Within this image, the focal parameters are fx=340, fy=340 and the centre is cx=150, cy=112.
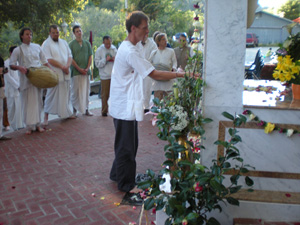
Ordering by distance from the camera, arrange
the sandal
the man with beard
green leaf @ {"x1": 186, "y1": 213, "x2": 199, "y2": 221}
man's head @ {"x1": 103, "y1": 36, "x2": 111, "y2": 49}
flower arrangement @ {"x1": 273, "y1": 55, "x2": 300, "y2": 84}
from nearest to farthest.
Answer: green leaf @ {"x1": 186, "y1": 213, "x2": 199, "y2": 221}
flower arrangement @ {"x1": 273, "y1": 55, "x2": 300, "y2": 84}
the sandal
the man with beard
man's head @ {"x1": 103, "y1": 36, "x2": 111, "y2": 49}

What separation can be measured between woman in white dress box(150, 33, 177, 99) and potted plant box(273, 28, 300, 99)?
3.95m

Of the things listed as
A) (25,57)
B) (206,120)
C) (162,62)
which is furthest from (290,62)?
(25,57)

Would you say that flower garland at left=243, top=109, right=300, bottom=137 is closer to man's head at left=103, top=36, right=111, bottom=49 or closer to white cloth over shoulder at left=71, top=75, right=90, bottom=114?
white cloth over shoulder at left=71, top=75, right=90, bottom=114

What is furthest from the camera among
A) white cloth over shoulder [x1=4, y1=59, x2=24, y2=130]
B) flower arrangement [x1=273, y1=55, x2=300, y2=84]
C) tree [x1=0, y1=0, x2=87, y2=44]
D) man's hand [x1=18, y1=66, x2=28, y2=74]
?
tree [x1=0, y1=0, x2=87, y2=44]

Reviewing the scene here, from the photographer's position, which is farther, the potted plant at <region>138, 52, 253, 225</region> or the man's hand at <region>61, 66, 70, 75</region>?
the man's hand at <region>61, 66, 70, 75</region>

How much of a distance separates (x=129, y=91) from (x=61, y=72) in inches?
172

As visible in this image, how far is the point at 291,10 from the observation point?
21.1 metres

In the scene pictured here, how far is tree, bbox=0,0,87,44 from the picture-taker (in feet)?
32.9

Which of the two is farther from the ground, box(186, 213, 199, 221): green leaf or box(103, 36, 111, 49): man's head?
box(103, 36, 111, 49): man's head

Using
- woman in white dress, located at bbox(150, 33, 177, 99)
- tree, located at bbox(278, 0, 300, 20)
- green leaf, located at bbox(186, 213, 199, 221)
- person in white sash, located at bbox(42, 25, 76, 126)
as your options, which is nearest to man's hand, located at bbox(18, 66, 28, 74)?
person in white sash, located at bbox(42, 25, 76, 126)

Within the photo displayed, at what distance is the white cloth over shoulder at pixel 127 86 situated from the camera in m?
3.71

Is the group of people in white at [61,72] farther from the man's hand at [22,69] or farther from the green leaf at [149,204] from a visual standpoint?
the green leaf at [149,204]

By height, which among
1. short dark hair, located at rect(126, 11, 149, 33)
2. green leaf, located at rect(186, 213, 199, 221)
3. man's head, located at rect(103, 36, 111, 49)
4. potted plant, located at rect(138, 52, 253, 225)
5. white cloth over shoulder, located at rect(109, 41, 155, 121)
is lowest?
green leaf, located at rect(186, 213, 199, 221)

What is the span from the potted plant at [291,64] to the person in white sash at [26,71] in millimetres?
4896
